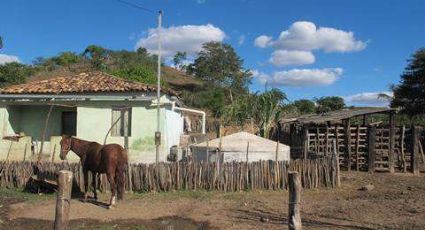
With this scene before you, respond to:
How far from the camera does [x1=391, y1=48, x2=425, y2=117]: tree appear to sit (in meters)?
35.8

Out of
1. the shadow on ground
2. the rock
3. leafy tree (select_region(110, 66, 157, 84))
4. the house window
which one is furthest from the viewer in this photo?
leafy tree (select_region(110, 66, 157, 84))

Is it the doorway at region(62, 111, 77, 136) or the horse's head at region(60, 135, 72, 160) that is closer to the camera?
the horse's head at region(60, 135, 72, 160)

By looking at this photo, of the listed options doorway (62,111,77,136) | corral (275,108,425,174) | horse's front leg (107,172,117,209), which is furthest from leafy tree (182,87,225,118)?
horse's front leg (107,172,117,209)

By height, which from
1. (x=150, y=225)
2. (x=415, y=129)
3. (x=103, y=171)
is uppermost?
(x=415, y=129)

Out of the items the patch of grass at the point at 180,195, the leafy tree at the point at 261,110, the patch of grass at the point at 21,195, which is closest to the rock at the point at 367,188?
the patch of grass at the point at 180,195

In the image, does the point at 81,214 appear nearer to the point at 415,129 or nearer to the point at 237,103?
the point at 415,129

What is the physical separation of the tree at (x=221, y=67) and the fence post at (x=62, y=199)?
59.1m

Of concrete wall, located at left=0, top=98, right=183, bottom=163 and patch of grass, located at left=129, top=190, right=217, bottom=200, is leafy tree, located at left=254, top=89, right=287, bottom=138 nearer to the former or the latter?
concrete wall, located at left=0, top=98, right=183, bottom=163

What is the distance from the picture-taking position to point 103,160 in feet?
40.4

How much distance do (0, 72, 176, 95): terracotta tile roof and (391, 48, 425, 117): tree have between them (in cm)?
2120

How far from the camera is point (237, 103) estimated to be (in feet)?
103

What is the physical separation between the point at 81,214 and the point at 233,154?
21.6 feet

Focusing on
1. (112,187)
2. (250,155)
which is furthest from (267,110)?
(112,187)

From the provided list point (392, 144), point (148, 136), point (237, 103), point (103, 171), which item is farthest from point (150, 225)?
point (237, 103)
